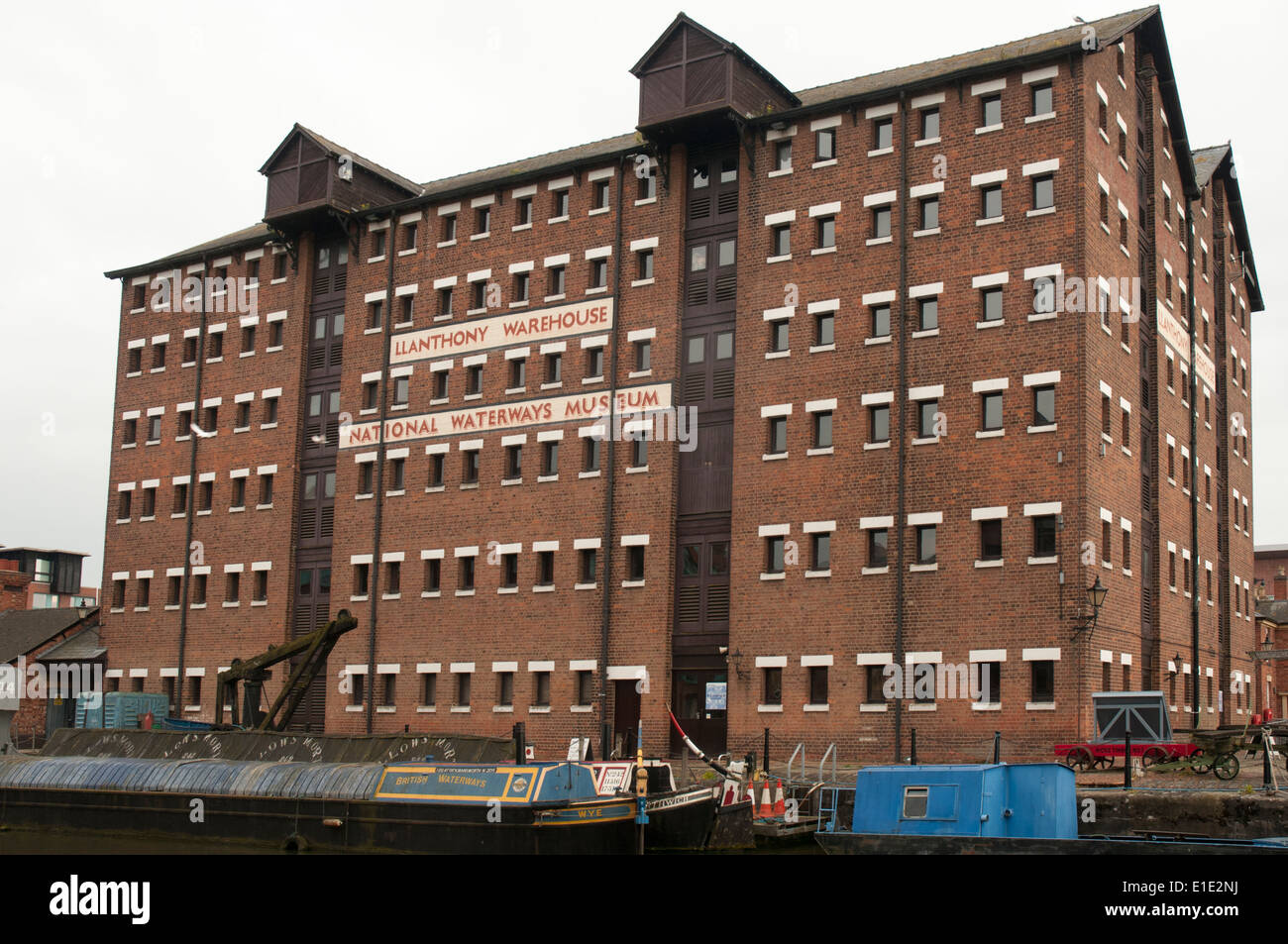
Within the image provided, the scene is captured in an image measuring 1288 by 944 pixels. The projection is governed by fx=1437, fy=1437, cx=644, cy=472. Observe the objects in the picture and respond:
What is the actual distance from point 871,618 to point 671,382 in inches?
419

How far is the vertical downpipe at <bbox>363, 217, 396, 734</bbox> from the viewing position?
52.1m

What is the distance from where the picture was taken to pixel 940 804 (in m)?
25.4

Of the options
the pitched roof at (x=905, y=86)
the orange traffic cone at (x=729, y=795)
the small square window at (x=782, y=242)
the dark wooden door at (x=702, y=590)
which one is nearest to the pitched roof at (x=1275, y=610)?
the pitched roof at (x=905, y=86)

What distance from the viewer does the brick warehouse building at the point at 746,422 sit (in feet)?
134

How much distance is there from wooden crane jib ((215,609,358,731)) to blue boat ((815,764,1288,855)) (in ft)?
70.8

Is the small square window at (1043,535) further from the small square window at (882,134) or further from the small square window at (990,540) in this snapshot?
the small square window at (882,134)

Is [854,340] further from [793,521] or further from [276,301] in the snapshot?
[276,301]

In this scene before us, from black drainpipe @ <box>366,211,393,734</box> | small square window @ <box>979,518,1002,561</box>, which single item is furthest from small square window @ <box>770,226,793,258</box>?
black drainpipe @ <box>366,211,393,734</box>

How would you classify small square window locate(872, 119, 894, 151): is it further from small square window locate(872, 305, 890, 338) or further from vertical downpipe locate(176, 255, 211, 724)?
vertical downpipe locate(176, 255, 211, 724)

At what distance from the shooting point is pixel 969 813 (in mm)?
24859

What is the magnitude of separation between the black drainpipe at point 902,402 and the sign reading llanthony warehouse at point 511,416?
328 inches

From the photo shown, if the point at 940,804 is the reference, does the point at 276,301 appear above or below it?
above
